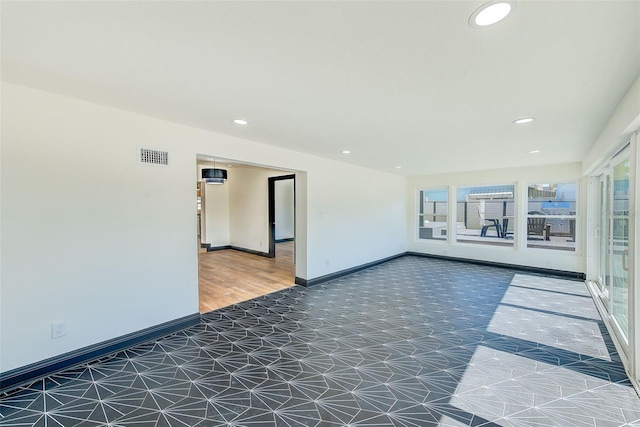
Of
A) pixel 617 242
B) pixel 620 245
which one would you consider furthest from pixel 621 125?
pixel 617 242

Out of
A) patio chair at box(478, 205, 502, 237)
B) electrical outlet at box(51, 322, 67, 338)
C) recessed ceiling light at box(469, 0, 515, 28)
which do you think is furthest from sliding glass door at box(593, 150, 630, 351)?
electrical outlet at box(51, 322, 67, 338)

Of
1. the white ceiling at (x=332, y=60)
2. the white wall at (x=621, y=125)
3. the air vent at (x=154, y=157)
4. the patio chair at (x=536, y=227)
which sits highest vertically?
the white ceiling at (x=332, y=60)

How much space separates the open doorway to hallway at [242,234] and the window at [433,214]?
3908 millimetres

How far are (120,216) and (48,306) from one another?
3.04ft

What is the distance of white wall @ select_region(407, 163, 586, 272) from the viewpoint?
586cm

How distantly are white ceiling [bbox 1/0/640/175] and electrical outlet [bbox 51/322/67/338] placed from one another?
200cm

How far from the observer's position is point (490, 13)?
1.37 metres

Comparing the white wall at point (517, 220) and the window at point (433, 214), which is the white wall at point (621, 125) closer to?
the white wall at point (517, 220)

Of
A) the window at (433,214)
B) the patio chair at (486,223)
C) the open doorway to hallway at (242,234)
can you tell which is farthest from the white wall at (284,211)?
the patio chair at (486,223)

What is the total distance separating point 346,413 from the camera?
2.03 m

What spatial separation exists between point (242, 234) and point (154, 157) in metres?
6.11

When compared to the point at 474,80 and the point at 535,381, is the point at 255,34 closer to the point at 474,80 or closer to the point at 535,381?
the point at 474,80

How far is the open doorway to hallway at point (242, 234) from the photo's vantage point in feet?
19.2

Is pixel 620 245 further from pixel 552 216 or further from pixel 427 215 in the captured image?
pixel 427 215
